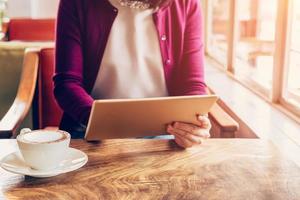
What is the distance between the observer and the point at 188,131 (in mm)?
1180

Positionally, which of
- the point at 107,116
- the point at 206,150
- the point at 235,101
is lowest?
the point at 235,101

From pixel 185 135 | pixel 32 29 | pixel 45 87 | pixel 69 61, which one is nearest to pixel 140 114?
pixel 185 135

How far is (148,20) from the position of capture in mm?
1540

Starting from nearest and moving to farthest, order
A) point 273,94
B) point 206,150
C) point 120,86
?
point 206,150 < point 120,86 < point 273,94

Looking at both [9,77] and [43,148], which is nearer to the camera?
[43,148]

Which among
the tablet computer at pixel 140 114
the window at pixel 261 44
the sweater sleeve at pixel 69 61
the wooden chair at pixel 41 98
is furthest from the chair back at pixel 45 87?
the tablet computer at pixel 140 114

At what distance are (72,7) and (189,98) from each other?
546 millimetres

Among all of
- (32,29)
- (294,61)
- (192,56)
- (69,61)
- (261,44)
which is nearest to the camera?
(69,61)

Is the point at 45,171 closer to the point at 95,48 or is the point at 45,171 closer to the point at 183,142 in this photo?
the point at 183,142

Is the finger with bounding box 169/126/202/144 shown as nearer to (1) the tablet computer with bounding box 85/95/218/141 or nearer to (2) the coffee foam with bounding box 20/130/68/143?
(1) the tablet computer with bounding box 85/95/218/141

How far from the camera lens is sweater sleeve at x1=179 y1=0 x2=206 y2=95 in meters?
1.52

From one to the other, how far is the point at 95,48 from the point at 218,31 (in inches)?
72.4

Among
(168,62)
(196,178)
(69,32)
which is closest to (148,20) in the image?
(168,62)

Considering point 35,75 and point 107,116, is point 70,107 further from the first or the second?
point 35,75
